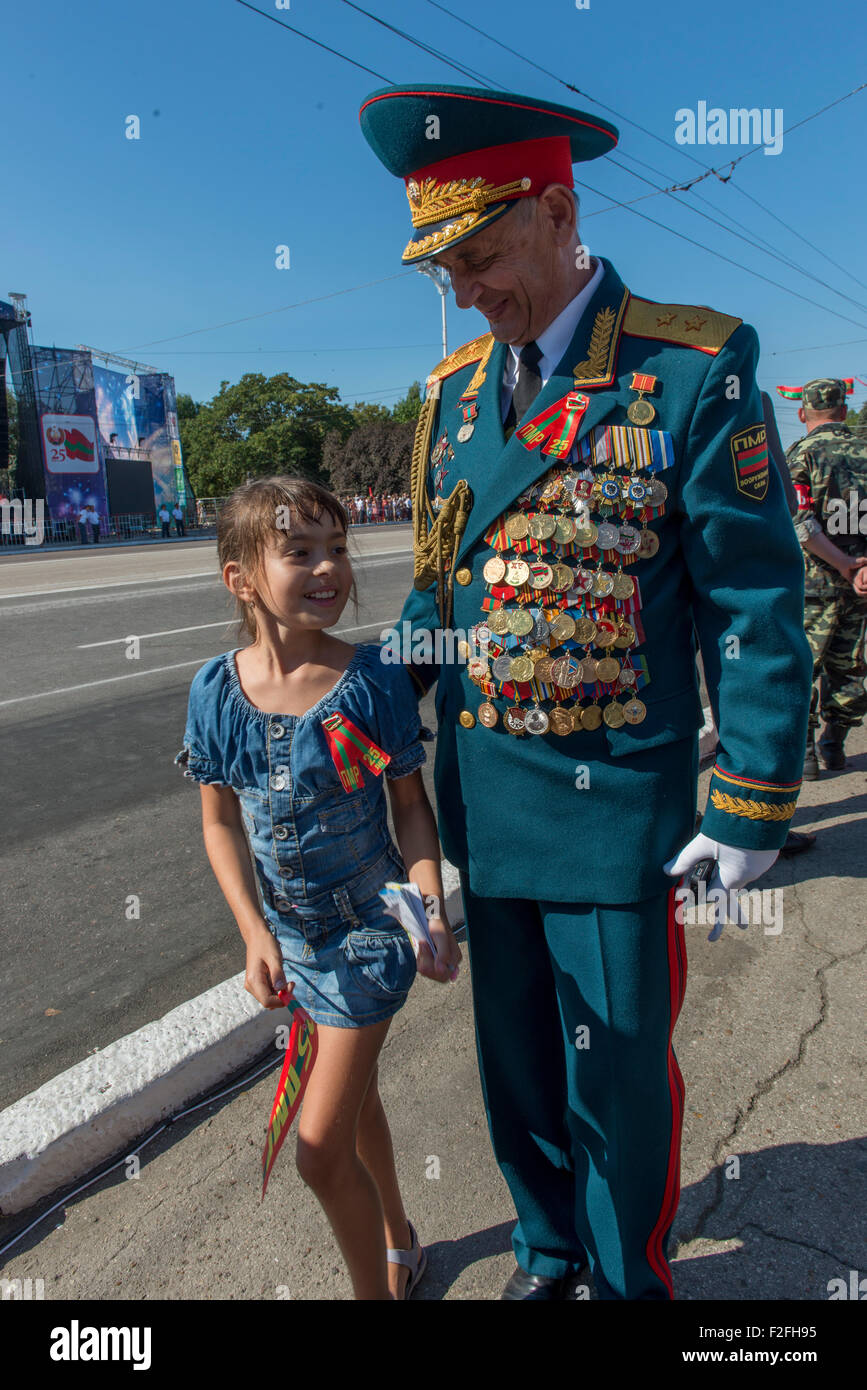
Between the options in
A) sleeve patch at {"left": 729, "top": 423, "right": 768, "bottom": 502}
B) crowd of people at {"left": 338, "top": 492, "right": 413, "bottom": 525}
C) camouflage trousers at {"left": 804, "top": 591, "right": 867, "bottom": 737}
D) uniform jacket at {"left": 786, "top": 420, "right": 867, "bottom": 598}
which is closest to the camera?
sleeve patch at {"left": 729, "top": 423, "right": 768, "bottom": 502}

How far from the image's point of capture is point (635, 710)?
1.64m

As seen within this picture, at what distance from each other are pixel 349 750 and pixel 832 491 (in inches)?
154

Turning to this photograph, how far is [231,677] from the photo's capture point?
1.86 metres

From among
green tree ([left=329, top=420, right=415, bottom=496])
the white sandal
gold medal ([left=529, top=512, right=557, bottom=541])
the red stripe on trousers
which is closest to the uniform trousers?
the red stripe on trousers

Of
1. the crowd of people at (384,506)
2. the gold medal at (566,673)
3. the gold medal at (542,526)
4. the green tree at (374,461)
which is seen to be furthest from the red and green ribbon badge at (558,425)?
the green tree at (374,461)

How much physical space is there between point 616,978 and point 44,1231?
60.4 inches

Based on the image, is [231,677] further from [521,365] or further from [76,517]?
[76,517]

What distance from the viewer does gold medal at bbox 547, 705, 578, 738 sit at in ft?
5.45

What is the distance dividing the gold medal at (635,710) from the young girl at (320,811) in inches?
17.2

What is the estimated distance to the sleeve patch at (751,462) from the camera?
152 cm

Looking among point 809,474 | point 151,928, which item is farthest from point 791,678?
point 809,474

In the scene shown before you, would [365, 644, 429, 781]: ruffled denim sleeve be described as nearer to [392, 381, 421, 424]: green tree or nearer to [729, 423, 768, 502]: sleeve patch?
[729, 423, 768, 502]: sleeve patch

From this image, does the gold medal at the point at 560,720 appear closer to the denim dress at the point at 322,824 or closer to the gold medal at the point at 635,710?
the gold medal at the point at 635,710

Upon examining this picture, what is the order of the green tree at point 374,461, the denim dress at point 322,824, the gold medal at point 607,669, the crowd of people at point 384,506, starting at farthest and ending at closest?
the green tree at point 374,461, the crowd of people at point 384,506, the denim dress at point 322,824, the gold medal at point 607,669
